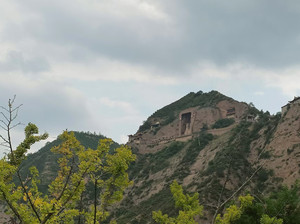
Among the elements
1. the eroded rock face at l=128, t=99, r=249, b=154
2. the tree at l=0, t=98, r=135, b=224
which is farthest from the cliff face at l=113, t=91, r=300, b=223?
the tree at l=0, t=98, r=135, b=224

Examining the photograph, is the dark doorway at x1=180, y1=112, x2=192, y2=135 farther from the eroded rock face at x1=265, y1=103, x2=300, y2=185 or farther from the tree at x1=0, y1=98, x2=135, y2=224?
the tree at x1=0, y1=98, x2=135, y2=224

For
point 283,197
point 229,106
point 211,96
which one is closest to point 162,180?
point 229,106

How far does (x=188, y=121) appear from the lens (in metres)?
99.7

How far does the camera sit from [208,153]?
242ft

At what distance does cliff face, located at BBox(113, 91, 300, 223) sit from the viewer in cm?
5334

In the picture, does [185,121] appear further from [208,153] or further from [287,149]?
[287,149]

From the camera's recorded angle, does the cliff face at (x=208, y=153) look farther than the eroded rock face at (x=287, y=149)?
Yes

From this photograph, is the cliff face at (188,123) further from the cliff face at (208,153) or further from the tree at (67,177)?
the tree at (67,177)

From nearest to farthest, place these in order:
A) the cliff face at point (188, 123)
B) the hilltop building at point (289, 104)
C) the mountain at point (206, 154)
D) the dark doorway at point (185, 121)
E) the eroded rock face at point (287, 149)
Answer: the eroded rock face at point (287, 149) < the mountain at point (206, 154) < the hilltop building at point (289, 104) < the cliff face at point (188, 123) < the dark doorway at point (185, 121)

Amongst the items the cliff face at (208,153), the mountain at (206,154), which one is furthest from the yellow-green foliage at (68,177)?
the cliff face at (208,153)

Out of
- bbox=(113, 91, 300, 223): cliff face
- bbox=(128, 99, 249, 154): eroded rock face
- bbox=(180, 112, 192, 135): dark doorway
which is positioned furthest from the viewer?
bbox=(180, 112, 192, 135): dark doorway

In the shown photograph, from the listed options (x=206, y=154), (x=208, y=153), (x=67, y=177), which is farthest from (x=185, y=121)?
(x=67, y=177)

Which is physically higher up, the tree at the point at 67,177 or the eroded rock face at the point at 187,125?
the eroded rock face at the point at 187,125

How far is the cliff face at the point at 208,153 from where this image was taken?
53.3 meters
